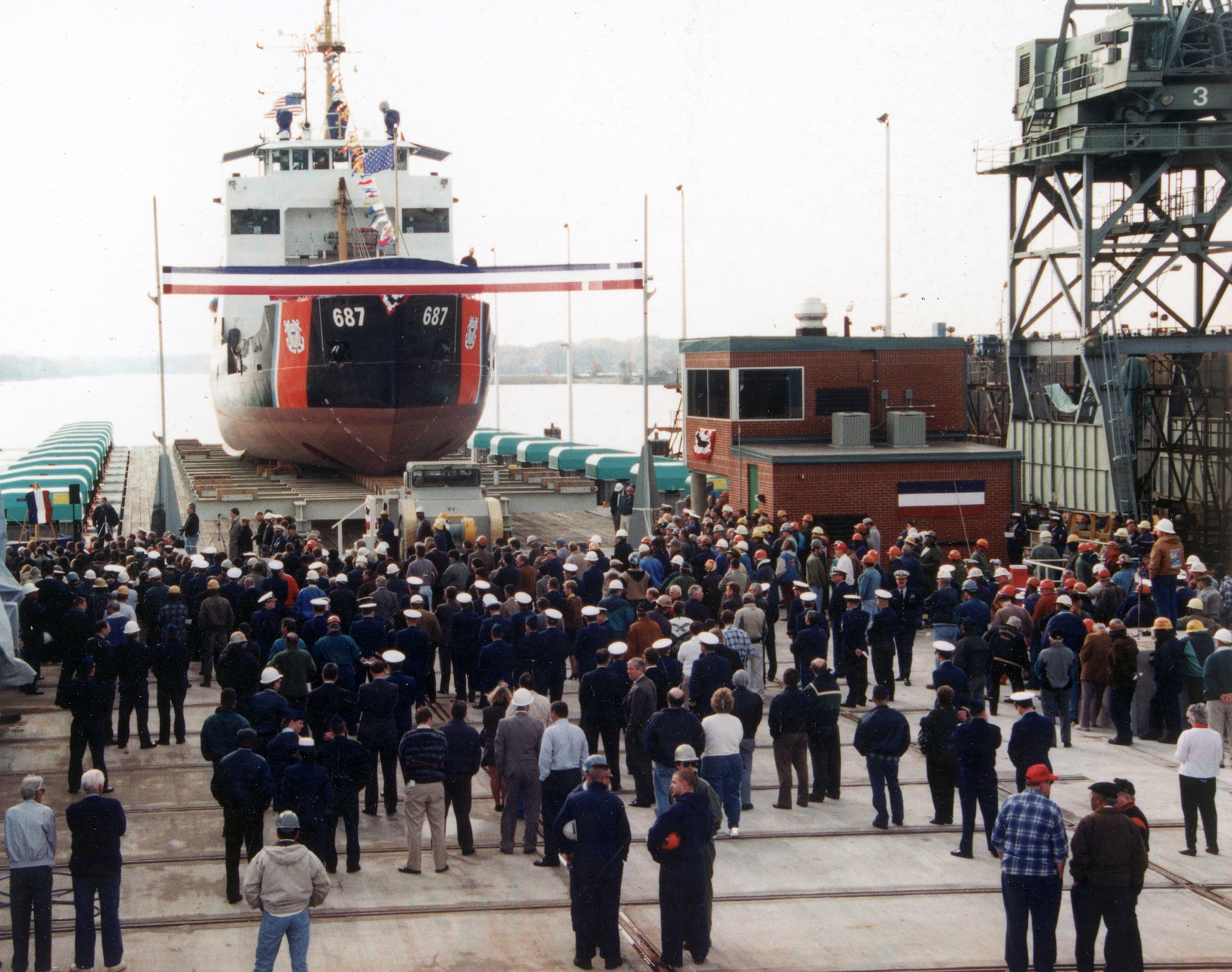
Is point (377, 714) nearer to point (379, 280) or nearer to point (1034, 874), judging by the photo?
point (1034, 874)

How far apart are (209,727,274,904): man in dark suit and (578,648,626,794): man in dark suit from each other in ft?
10.6

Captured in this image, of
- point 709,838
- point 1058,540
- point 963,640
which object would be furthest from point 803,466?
point 709,838

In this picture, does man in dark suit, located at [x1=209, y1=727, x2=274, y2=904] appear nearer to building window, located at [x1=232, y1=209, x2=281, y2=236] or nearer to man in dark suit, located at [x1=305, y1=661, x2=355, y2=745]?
man in dark suit, located at [x1=305, y1=661, x2=355, y2=745]

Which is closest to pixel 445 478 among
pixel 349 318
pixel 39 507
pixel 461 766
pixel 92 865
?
pixel 349 318

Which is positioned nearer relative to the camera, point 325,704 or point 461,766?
point 461,766

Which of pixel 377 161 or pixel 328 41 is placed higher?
pixel 328 41

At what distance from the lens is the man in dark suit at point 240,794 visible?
31.8 ft

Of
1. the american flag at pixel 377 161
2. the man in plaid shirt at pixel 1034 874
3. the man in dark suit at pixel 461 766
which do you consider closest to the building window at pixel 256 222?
the american flag at pixel 377 161

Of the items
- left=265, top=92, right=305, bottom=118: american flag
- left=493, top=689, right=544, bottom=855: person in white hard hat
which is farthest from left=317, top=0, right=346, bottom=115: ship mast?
left=493, top=689, right=544, bottom=855: person in white hard hat

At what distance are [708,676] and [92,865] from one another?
5606 mm

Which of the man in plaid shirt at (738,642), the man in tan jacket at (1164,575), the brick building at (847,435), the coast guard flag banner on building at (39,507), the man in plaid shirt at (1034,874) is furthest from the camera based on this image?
the coast guard flag banner on building at (39,507)

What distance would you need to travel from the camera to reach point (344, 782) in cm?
1026

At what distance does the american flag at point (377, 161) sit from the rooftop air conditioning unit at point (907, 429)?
17438mm

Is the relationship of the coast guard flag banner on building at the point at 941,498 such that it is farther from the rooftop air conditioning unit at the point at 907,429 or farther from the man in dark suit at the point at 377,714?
the man in dark suit at the point at 377,714
